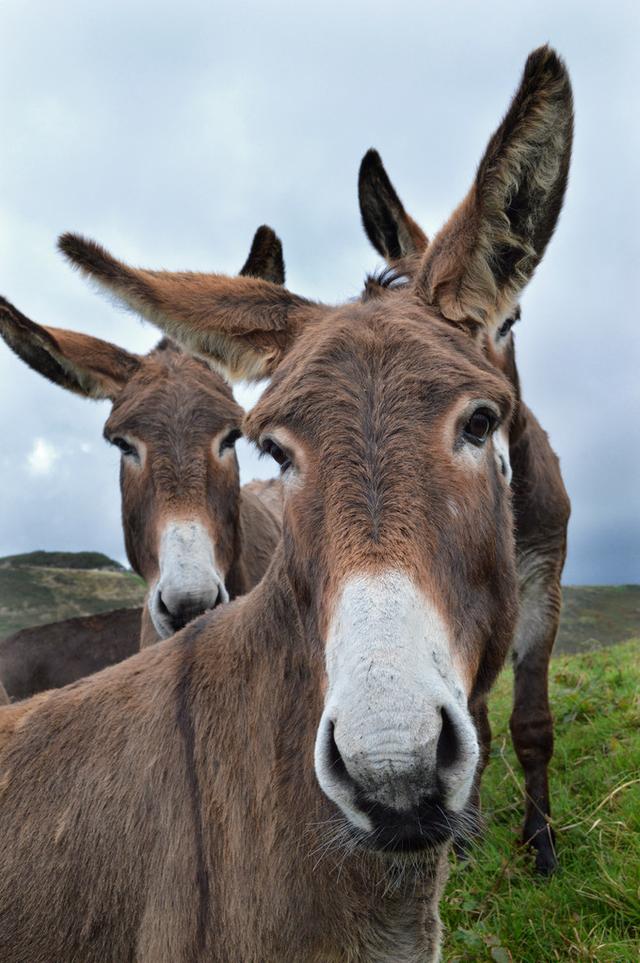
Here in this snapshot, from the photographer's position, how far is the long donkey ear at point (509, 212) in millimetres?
2613

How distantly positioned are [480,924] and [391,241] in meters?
4.51

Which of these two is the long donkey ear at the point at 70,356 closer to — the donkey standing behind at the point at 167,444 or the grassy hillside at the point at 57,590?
the donkey standing behind at the point at 167,444

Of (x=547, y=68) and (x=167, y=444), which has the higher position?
(x=547, y=68)

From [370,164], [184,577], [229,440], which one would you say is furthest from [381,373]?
[370,164]

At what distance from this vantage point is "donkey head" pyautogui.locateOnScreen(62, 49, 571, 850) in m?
1.78

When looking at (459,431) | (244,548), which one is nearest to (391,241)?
(244,548)

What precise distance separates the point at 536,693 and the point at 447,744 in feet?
12.6

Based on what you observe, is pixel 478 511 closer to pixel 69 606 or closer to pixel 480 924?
pixel 480 924

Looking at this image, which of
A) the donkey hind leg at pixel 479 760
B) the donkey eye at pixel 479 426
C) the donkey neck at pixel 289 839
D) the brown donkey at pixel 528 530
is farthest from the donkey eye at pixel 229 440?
the donkey eye at pixel 479 426

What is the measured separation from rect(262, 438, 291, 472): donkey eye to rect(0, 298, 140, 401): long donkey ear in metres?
3.69

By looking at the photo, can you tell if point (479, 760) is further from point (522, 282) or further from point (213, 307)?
point (213, 307)

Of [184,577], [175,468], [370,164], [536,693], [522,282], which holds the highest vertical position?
[370,164]

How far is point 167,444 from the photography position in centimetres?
552

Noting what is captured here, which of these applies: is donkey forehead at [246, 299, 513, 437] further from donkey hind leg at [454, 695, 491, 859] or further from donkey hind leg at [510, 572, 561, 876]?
donkey hind leg at [510, 572, 561, 876]
